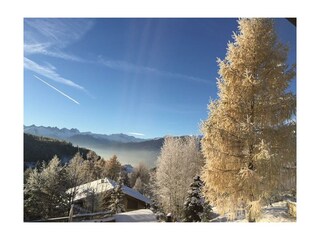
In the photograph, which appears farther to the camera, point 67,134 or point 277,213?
point 67,134

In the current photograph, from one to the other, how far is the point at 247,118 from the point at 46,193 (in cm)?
406

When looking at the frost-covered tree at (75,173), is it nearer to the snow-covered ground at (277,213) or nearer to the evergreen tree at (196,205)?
the evergreen tree at (196,205)

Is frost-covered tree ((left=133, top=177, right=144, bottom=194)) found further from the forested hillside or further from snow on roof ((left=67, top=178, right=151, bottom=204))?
the forested hillside

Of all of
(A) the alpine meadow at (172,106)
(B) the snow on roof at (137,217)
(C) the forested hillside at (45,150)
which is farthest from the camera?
(B) the snow on roof at (137,217)

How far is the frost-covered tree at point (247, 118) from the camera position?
5.51 meters

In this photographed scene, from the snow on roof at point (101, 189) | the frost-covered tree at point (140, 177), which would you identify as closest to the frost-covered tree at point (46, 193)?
the snow on roof at point (101, 189)

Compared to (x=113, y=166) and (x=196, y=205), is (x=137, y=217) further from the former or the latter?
(x=113, y=166)

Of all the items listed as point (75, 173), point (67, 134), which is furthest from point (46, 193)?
point (67, 134)

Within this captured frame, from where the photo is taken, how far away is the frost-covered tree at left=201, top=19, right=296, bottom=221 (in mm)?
5512

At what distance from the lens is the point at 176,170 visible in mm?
7848

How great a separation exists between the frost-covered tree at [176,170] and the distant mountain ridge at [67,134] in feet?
2.53
